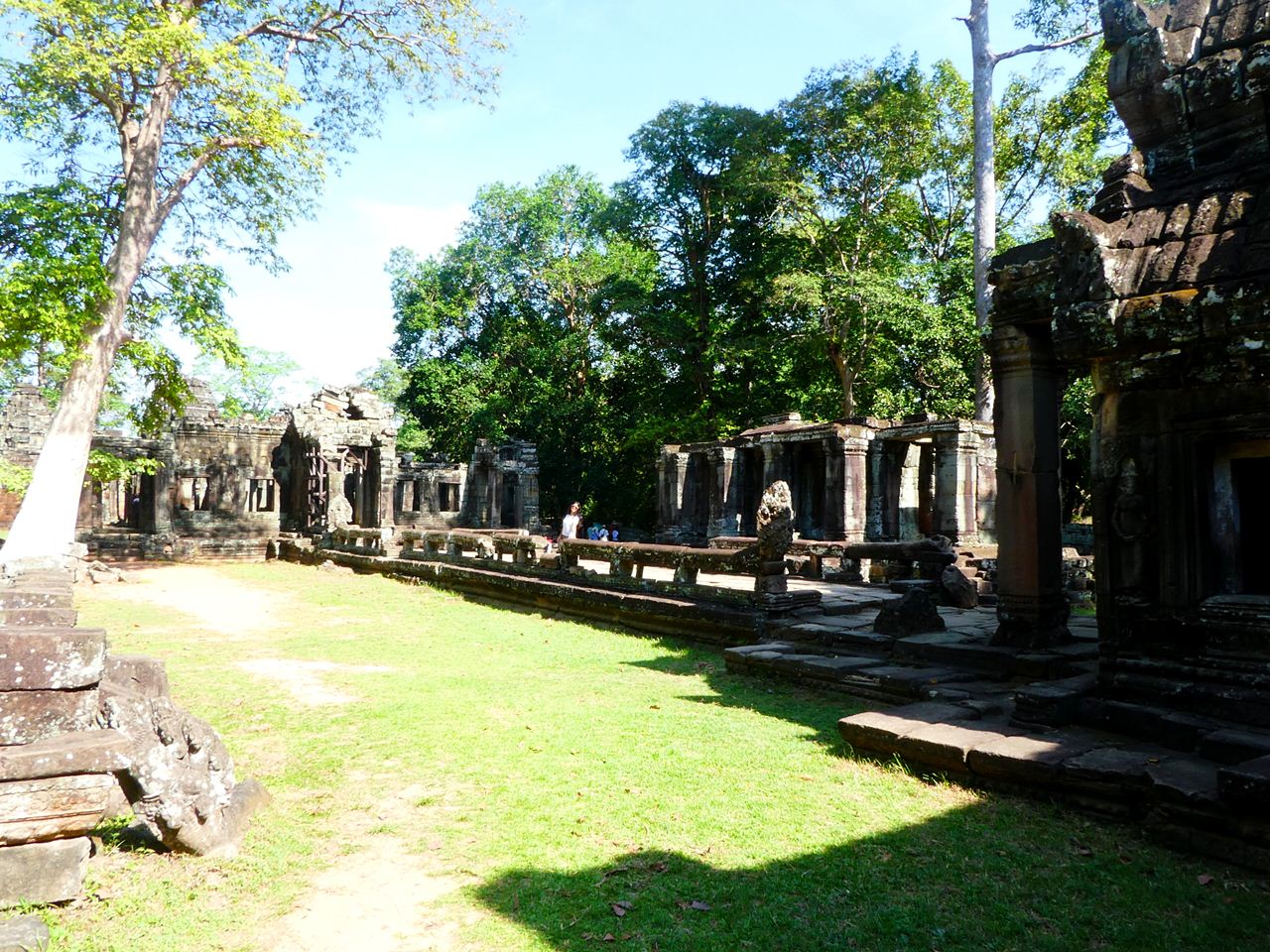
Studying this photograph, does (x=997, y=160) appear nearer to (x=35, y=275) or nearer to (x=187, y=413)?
(x=35, y=275)

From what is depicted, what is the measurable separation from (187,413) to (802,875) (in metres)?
30.2

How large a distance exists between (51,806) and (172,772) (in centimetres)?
65

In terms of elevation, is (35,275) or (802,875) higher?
(35,275)

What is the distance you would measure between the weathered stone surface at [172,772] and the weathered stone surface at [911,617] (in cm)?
602

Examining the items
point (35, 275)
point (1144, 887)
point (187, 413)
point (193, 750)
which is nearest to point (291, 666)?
point (193, 750)

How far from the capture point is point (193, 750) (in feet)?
13.5

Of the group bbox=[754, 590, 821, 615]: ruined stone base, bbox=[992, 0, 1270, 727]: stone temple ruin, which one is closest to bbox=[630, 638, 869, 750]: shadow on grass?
bbox=[754, 590, 821, 615]: ruined stone base

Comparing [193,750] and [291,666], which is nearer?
[193,750]

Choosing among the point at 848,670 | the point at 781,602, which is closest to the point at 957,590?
the point at 781,602

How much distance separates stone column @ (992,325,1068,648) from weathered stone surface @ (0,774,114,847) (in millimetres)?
6367

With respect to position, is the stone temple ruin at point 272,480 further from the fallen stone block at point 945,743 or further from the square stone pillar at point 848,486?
the fallen stone block at point 945,743

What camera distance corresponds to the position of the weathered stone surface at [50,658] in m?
3.24

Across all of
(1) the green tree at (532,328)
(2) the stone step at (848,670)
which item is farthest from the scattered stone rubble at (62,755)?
(1) the green tree at (532,328)

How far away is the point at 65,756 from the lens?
3232mm
